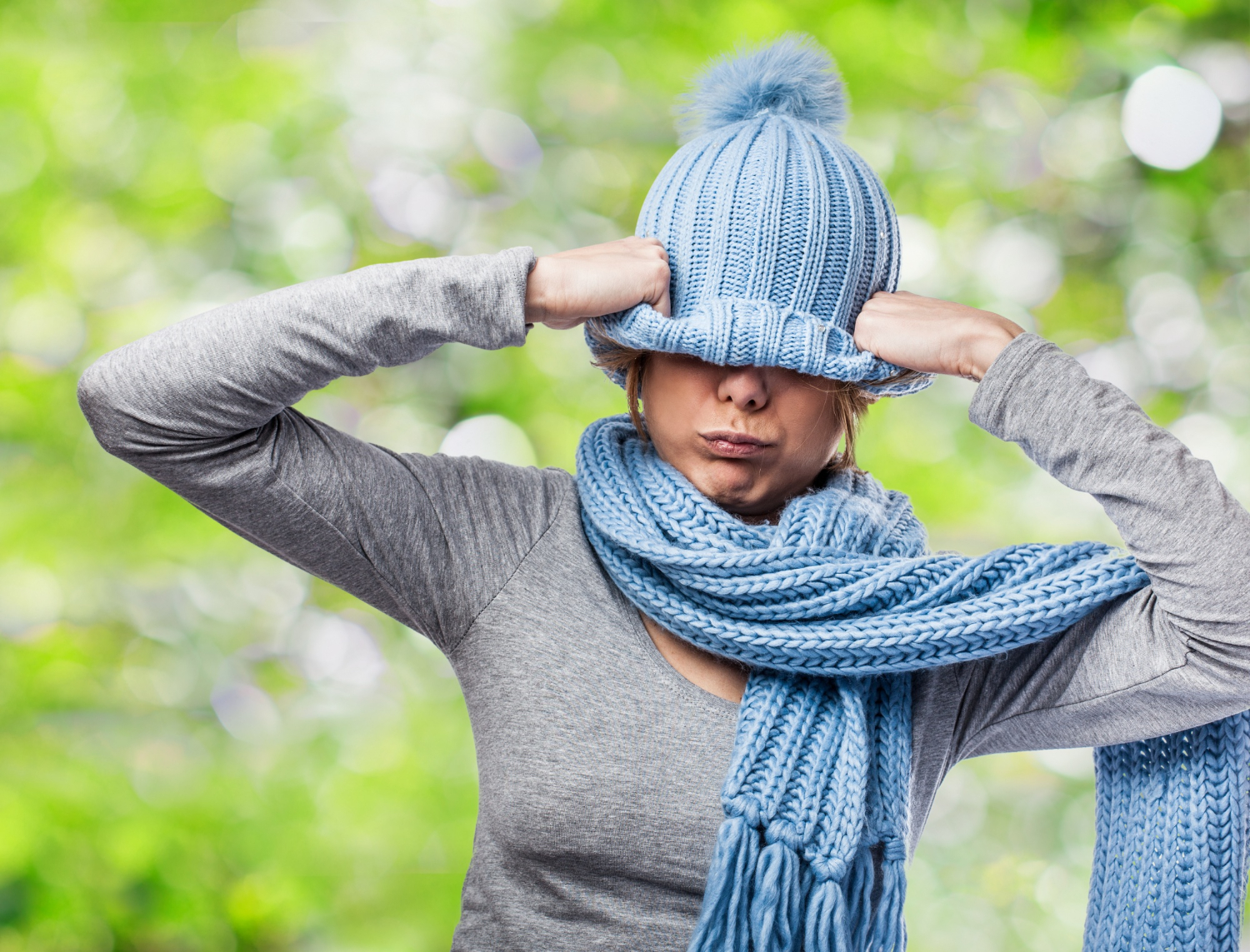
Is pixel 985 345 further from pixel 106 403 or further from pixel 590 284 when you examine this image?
pixel 106 403

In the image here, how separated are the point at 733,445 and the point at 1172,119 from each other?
3.70 feet

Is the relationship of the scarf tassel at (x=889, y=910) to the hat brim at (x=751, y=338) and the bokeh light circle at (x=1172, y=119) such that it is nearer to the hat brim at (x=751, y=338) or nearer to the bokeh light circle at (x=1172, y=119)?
the hat brim at (x=751, y=338)

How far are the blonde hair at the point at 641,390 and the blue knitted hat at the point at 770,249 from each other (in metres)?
0.01

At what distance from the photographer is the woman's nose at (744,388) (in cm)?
92

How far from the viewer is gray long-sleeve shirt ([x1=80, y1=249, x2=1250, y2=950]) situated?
81cm

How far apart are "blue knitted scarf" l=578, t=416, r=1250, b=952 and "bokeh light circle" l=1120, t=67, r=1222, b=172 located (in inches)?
38.2

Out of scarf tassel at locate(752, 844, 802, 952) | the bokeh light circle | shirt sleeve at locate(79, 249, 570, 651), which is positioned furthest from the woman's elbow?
the bokeh light circle

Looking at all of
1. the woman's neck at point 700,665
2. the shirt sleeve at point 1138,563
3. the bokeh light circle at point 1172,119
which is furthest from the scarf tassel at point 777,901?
the bokeh light circle at point 1172,119

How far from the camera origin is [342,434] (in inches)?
35.8

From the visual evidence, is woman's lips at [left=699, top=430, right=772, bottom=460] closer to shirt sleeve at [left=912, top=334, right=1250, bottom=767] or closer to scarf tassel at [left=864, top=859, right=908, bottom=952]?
shirt sleeve at [left=912, top=334, right=1250, bottom=767]

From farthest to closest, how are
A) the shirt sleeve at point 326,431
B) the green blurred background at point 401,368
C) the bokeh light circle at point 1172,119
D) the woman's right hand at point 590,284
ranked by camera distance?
the bokeh light circle at point 1172,119, the green blurred background at point 401,368, the woman's right hand at point 590,284, the shirt sleeve at point 326,431

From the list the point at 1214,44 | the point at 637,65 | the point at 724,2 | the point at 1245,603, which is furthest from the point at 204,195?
the point at 1214,44

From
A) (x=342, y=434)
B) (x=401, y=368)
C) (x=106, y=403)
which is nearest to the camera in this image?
(x=106, y=403)

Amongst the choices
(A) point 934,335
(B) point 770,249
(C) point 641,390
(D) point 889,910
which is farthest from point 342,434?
(D) point 889,910
